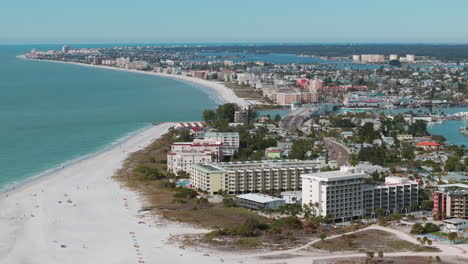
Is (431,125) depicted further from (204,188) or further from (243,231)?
(243,231)

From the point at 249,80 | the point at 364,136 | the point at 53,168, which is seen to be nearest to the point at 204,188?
the point at 53,168

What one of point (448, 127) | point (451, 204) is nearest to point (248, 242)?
point (451, 204)

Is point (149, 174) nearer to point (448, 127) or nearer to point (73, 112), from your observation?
point (73, 112)

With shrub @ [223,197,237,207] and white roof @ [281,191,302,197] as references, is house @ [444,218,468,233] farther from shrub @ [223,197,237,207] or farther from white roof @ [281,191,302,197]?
shrub @ [223,197,237,207]

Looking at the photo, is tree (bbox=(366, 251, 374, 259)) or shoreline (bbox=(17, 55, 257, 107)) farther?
shoreline (bbox=(17, 55, 257, 107))

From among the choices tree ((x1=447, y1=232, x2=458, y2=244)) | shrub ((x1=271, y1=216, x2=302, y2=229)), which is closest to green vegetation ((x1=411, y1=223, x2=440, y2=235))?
tree ((x1=447, y1=232, x2=458, y2=244))

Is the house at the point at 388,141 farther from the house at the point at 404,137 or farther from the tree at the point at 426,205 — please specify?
the tree at the point at 426,205
